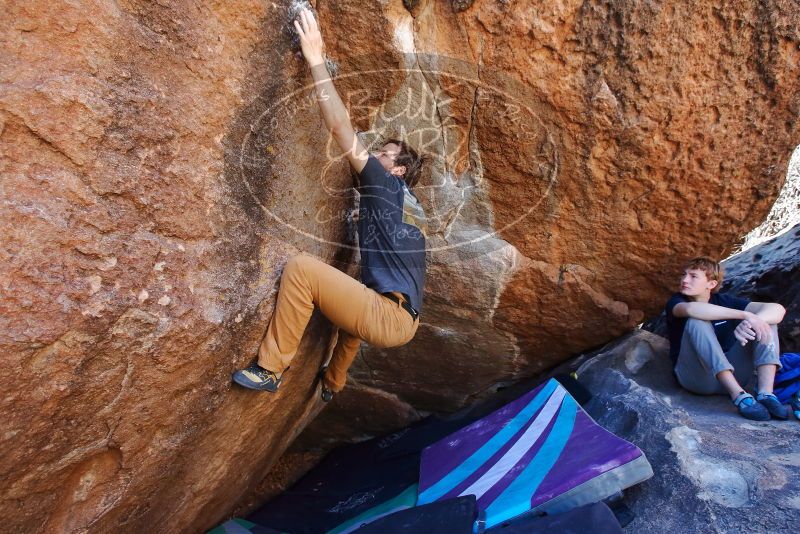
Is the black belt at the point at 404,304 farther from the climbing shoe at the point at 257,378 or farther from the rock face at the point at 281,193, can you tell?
the climbing shoe at the point at 257,378

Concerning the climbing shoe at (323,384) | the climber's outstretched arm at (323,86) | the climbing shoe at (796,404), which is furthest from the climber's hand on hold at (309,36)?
the climbing shoe at (796,404)

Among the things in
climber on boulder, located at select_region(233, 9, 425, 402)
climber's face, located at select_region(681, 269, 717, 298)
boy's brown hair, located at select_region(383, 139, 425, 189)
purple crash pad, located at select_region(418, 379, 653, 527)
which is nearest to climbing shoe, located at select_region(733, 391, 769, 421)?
climber's face, located at select_region(681, 269, 717, 298)

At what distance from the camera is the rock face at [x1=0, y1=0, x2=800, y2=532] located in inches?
67.8

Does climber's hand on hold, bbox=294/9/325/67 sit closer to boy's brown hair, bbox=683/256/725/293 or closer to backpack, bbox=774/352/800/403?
boy's brown hair, bbox=683/256/725/293

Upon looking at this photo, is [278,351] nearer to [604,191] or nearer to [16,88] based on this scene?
[16,88]

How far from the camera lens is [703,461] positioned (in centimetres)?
233

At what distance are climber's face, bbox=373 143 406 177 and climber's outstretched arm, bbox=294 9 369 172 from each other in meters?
0.34

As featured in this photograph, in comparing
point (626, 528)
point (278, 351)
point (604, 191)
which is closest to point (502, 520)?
point (626, 528)

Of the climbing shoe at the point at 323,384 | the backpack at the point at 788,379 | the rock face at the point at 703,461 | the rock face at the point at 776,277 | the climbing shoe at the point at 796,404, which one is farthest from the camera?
the rock face at the point at 776,277

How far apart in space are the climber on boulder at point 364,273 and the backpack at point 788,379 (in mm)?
1779

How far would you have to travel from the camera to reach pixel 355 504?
350 centimetres

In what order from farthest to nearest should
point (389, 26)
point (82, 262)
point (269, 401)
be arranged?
point (269, 401)
point (389, 26)
point (82, 262)

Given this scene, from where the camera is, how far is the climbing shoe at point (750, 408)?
2.65 meters

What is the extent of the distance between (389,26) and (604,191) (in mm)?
1319
